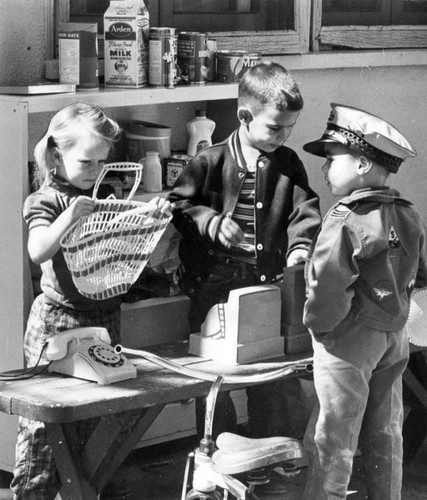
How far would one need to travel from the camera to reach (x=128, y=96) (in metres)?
4.62

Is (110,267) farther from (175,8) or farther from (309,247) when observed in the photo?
(175,8)

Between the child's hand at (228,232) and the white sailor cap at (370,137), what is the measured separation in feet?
1.69

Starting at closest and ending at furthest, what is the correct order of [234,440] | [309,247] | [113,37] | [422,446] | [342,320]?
[234,440] < [342,320] < [309,247] < [113,37] < [422,446]

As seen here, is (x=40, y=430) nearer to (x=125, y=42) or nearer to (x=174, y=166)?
(x=174, y=166)

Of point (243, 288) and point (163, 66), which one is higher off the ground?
point (163, 66)

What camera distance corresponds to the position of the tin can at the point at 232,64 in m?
5.06

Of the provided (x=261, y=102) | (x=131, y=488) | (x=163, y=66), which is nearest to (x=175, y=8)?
(x=163, y=66)

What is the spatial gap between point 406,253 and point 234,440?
38.5 inches

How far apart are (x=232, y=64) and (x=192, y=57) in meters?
0.22

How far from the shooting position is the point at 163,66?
479 centimetres

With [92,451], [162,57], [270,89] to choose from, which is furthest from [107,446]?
[162,57]

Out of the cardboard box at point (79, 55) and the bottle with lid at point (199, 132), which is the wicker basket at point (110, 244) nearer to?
the cardboard box at point (79, 55)

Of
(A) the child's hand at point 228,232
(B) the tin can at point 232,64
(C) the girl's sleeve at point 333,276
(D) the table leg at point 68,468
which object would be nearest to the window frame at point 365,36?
(B) the tin can at point 232,64

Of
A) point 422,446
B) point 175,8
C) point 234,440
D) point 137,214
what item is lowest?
point 422,446
